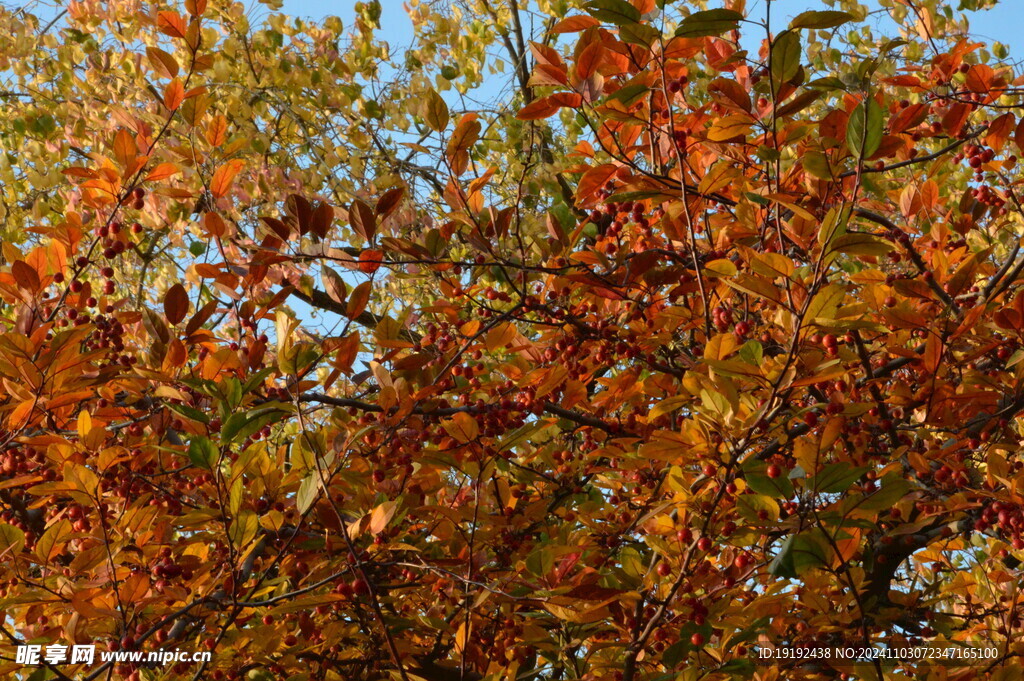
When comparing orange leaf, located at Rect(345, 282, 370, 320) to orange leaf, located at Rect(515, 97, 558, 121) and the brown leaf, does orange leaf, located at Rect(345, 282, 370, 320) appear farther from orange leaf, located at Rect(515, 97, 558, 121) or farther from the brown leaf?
orange leaf, located at Rect(515, 97, 558, 121)

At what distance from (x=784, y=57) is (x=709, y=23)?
10.9 inches

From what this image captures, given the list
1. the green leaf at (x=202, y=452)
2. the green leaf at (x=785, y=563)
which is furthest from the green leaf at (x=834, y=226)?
the green leaf at (x=202, y=452)

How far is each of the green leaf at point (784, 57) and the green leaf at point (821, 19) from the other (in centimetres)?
11

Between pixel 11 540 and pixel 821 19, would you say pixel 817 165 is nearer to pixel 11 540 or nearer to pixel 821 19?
pixel 821 19

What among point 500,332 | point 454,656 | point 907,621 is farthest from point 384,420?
point 907,621

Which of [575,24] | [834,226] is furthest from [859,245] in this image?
[575,24]

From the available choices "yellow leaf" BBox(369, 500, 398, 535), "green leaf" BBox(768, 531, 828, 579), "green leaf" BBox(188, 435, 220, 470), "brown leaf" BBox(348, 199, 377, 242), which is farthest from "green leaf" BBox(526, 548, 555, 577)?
"brown leaf" BBox(348, 199, 377, 242)

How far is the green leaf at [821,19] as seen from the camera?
53.9 inches

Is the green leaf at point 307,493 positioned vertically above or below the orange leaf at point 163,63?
below

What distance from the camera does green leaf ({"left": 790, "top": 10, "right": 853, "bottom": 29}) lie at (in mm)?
1369

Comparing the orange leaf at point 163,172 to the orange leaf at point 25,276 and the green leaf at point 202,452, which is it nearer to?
the orange leaf at point 25,276

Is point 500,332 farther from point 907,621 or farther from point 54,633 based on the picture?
point 907,621

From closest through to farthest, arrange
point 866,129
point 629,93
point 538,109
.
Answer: point 866,129 < point 629,93 < point 538,109

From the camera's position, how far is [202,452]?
148 cm
